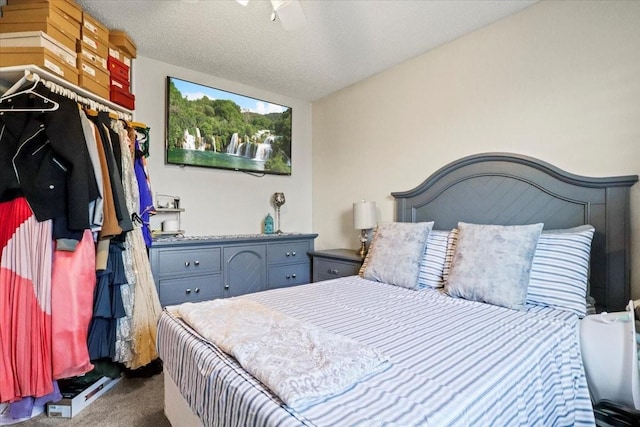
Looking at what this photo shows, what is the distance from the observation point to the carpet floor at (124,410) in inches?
64.5

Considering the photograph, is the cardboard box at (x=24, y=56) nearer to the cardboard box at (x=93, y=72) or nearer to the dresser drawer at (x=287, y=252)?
the cardboard box at (x=93, y=72)

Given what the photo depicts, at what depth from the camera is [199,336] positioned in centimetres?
121

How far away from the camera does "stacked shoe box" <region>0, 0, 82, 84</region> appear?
5.57 ft

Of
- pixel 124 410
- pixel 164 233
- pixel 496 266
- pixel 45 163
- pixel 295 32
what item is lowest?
pixel 124 410

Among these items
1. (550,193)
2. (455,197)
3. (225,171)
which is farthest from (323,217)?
(550,193)

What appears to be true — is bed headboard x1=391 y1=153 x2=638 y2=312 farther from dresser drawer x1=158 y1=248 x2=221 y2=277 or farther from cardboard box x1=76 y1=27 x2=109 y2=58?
cardboard box x1=76 y1=27 x2=109 y2=58

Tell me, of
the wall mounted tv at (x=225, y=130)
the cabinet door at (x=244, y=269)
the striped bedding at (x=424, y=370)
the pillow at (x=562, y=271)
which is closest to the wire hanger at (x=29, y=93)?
the wall mounted tv at (x=225, y=130)

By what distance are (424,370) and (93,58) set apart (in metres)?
2.69

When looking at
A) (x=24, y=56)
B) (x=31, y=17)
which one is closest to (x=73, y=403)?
(x=24, y=56)

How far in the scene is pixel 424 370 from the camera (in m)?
0.94

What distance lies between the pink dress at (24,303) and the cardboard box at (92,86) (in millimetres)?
857

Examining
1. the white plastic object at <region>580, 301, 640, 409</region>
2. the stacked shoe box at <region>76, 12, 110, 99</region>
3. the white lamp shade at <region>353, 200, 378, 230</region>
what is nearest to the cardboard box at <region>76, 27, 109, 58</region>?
the stacked shoe box at <region>76, 12, 110, 99</region>

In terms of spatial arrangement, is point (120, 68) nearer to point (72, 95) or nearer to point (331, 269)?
point (72, 95)

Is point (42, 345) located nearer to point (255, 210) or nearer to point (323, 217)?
point (255, 210)
